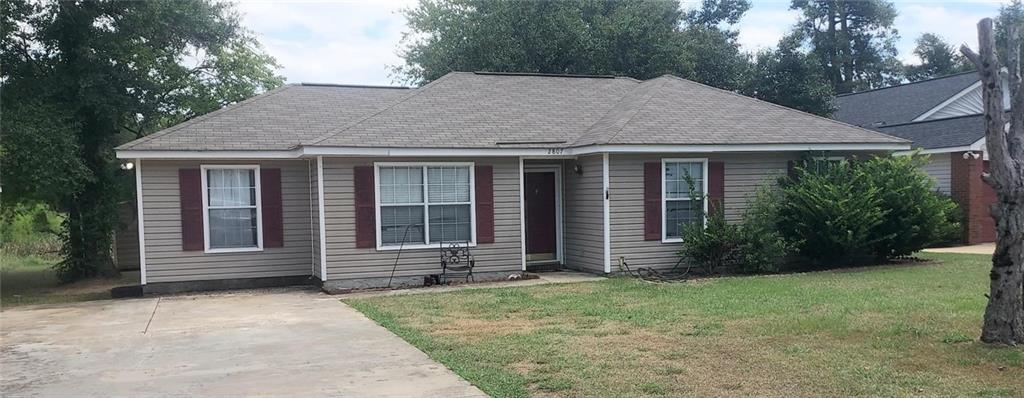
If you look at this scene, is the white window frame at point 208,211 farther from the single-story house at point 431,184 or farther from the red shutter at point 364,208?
the red shutter at point 364,208

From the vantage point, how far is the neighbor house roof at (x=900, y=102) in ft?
78.8

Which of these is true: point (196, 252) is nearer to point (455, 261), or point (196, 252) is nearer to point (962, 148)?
point (455, 261)

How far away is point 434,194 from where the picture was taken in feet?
40.0

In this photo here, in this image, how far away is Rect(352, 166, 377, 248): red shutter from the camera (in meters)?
11.7

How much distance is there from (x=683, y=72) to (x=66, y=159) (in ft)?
60.3

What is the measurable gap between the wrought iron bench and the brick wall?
11710mm

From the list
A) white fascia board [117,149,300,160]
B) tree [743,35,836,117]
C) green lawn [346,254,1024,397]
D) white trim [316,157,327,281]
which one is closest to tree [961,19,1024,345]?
green lawn [346,254,1024,397]

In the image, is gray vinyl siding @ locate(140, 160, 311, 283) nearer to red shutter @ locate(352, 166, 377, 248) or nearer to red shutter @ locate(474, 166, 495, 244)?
red shutter @ locate(352, 166, 377, 248)

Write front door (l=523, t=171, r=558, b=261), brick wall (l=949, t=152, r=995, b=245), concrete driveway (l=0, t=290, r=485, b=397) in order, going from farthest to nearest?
brick wall (l=949, t=152, r=995, b=245), front door (l=523, t=171, r=558, b=261), concrete driveway (l=0, t=290, r=485, b=397)

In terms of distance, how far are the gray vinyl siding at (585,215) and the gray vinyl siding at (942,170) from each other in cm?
930

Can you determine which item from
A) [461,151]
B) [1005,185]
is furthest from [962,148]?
[1005,185]

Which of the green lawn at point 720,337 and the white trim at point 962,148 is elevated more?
the white trim at point 962,148

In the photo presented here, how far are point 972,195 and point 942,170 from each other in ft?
3.51

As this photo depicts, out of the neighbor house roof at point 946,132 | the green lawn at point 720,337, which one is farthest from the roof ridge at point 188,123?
the neighbor house roof at point 946,132
